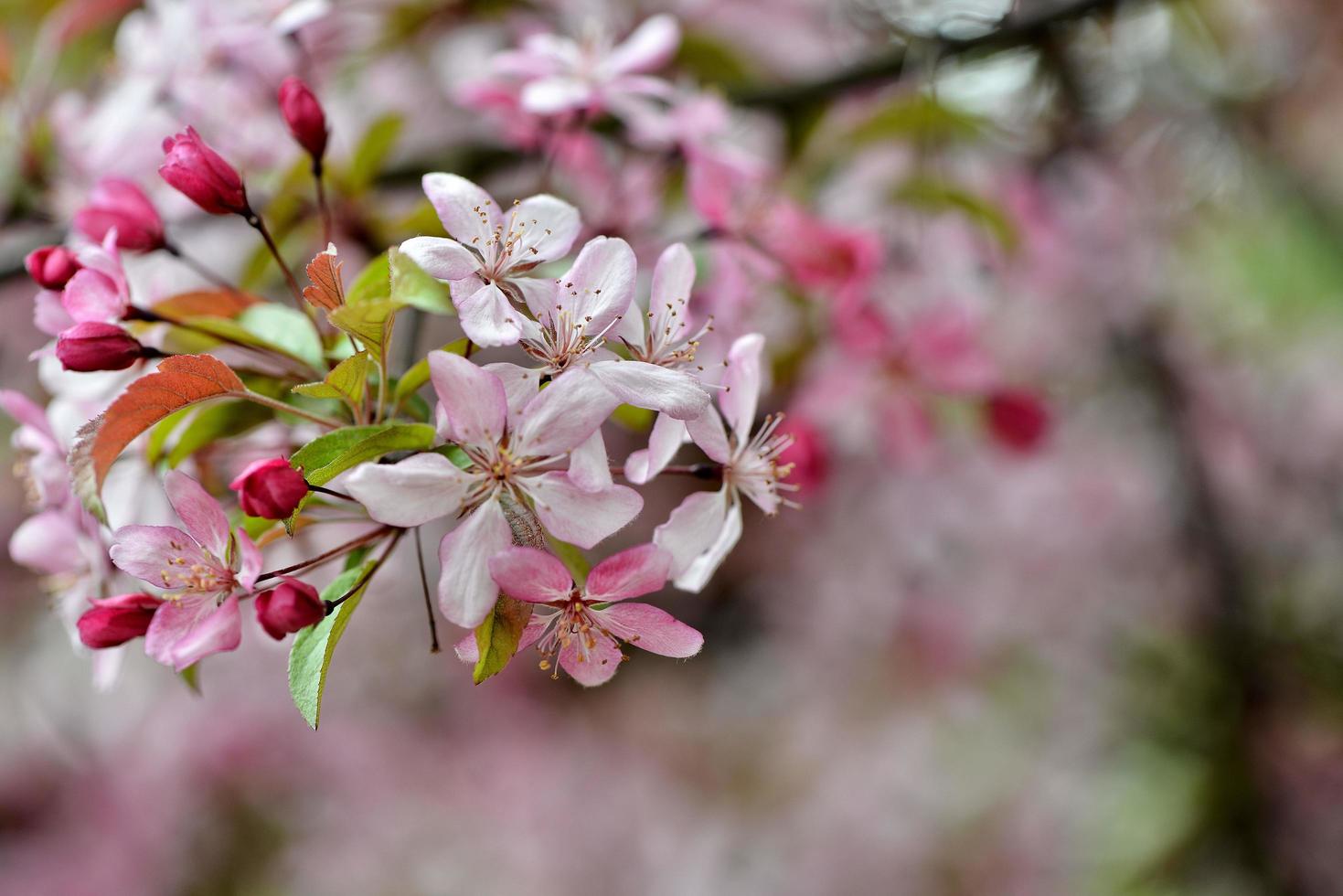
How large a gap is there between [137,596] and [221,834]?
2392 mm

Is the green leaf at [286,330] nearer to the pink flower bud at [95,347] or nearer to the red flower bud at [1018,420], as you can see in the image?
the pink flower bud at [95,347]

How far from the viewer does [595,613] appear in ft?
1.82

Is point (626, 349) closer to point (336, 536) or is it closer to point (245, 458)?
point (245, 458)

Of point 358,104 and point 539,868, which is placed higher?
point 358,104

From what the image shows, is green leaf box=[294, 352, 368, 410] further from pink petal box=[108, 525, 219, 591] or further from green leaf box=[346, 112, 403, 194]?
green leaf box=[346, 112, 403, 194]

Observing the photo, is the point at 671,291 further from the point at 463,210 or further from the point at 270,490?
the point at 270,490

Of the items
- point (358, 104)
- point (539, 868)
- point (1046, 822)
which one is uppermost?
point (358, 104)

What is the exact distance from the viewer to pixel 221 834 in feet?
8.48

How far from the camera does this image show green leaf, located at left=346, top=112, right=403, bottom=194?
35.4 inches

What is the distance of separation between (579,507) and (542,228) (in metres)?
A: 0.16

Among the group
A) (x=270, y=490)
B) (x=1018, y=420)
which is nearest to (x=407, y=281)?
(x=270, y=490)

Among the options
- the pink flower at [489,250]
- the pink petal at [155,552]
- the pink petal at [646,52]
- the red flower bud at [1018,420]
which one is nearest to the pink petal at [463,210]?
the pink flower at [489,250]

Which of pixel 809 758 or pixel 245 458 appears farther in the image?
pixel 809 758

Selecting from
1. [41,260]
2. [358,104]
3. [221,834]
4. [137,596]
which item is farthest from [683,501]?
[221,834]
